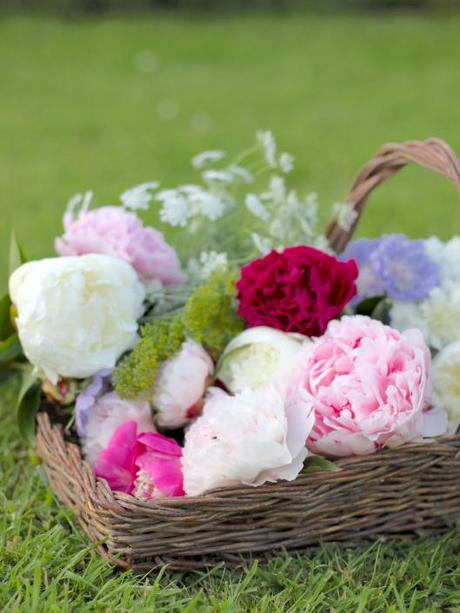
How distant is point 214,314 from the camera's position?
5.24ft

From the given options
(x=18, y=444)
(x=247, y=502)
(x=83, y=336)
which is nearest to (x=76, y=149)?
(x=18, y=444)

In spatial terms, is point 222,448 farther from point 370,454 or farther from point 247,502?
point 370,454

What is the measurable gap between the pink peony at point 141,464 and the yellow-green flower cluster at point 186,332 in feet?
0.27

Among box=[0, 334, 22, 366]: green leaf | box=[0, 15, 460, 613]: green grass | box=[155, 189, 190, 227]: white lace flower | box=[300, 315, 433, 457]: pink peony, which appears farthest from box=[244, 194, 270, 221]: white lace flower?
box=[0, 15, 460, 613]: green grass

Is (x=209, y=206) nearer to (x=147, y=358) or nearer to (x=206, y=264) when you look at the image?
(x=206, y=264)

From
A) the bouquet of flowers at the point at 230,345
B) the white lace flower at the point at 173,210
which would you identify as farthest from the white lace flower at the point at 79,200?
the white lace flower at the point at 173,210

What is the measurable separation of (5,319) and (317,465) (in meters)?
0.62

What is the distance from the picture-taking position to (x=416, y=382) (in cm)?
140

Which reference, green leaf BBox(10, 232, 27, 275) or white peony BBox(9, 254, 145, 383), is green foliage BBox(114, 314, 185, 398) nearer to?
white peony BBox(9, 254, 145, 383)

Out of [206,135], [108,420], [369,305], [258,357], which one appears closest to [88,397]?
[108,420]

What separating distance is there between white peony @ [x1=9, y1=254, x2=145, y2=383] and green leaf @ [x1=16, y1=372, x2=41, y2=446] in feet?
0.29

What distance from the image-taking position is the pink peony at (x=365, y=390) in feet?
4.53

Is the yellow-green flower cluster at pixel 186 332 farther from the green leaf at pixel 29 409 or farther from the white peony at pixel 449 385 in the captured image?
the white peony at pixel 449 385

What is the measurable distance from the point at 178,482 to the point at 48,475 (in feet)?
1.04
